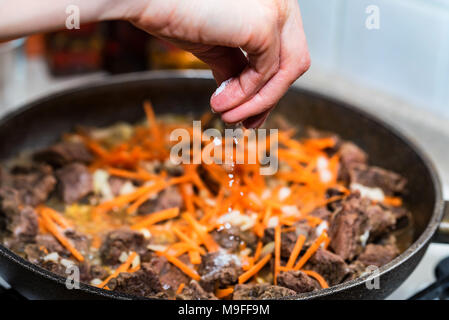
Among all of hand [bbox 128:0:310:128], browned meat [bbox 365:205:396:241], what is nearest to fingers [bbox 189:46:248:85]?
hand [bbox 128:0:310:128]

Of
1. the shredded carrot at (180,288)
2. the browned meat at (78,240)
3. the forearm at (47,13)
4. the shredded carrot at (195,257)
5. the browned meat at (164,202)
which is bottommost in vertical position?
the shredded carrot at (180,288)

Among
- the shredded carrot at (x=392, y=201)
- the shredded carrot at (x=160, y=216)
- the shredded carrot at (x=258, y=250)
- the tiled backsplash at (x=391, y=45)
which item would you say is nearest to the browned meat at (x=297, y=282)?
the shredded carrot at (x=258, y=250)

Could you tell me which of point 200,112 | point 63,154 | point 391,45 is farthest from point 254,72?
point 391,45

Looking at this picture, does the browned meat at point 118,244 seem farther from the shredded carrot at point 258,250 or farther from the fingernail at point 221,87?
the fingernail at point 221,87

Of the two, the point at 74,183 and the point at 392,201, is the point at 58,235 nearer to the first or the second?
the point at 74,183

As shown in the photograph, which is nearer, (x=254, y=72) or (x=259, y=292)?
(x=254, y=72)

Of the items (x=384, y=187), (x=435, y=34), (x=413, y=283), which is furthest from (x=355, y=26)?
(x=413, y=283)

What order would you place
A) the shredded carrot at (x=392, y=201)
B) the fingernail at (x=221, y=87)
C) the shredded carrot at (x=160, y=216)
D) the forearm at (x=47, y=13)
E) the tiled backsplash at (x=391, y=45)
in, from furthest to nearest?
1. the tiled backsplash at (x=391, y=45)
2. the shredded carrot at (x=392, y=201)
3. the shredded carrot at (x=160, y=216)
4. the fingernail at (x=221, y=87)
5. the forearm at (x=47, y=13)
